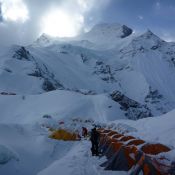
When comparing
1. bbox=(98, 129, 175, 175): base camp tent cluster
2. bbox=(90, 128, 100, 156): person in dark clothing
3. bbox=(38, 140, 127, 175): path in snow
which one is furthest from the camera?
bbox=(90, 128, 100, 156): person in dark clothing

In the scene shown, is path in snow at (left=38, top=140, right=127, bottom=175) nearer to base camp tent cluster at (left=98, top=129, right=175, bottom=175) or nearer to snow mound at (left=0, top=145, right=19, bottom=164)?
base camp tent cluster at (left=98, top=129, right=175, bottom=175)

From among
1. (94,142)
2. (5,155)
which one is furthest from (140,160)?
(94,142)

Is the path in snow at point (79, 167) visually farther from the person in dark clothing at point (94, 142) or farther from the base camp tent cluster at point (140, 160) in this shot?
the person in dark clothing at point (94, 142)

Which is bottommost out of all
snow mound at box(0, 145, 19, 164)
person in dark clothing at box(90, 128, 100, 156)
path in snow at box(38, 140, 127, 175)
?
path in snow at box(38, 140, 127, 175)

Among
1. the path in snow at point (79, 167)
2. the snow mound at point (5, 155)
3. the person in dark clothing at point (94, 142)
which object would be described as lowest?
the path in snow at point (79, 167)

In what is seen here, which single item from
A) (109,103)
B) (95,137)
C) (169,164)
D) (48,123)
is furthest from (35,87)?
(169,164)

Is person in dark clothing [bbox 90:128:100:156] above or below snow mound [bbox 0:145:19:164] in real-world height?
above

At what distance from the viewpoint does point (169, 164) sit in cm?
1431

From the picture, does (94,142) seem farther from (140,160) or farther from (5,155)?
(140,160)

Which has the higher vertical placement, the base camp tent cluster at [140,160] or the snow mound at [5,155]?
the snow mound at [5,155]

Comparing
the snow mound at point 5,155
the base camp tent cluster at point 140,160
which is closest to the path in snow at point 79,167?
the base camp tent cluster at point 140,160

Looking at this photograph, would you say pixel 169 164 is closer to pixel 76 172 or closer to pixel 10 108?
pixel 76 172

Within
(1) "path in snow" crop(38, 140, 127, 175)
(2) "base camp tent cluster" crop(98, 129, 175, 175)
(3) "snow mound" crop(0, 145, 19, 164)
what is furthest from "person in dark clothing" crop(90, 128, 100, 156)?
(3) "snow mound" crop(0, 145, 19, 164)

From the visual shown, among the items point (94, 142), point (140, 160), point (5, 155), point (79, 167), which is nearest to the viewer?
point (140, 160)
